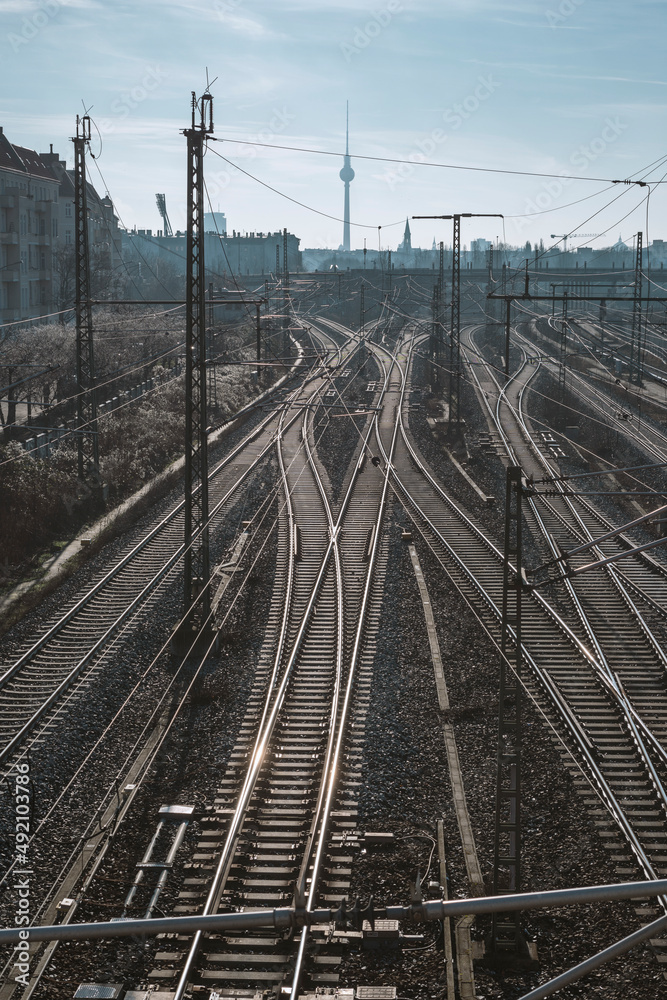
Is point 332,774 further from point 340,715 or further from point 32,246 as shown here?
point 32,246

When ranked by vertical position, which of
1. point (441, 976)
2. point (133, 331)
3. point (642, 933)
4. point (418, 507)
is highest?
point (133, 331)

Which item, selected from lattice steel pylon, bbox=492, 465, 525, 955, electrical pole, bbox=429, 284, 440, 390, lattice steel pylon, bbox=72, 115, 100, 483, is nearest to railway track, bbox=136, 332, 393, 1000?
lattice steel pylon, bbox=492, 465, 525, 955

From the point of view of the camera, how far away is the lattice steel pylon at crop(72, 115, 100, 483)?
20188 millimetres

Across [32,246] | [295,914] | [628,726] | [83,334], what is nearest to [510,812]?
[628,726]

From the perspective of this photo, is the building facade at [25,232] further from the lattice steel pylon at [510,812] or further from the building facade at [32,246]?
the lattice steel pylon at [510,812]

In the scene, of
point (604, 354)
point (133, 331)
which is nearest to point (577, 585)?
point (133, 331)

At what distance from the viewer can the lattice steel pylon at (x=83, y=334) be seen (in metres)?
20.2

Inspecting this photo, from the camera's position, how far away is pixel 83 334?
2206 cm

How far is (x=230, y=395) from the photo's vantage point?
Result: 1556 inches

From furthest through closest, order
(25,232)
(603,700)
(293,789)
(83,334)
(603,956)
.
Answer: (25,232) < (83,334) < (603,700) < (293,789) < (603,956)

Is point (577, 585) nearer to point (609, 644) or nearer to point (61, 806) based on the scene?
point (609, 644)

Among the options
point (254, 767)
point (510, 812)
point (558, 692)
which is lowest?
point (254, 767)

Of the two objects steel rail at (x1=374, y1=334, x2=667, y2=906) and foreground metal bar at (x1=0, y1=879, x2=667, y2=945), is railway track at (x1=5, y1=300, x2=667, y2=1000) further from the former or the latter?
foreground metal bar at (x1=0, y1=879, x2=667, y2=945)

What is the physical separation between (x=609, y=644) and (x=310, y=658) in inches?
185
